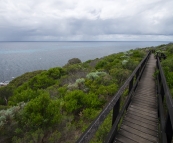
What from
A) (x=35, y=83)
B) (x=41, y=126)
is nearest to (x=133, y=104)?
(x=41, y=126)

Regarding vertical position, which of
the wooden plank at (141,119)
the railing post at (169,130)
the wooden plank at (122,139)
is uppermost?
the railing post at (169,130)

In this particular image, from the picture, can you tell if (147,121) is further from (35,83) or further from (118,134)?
(35,83)

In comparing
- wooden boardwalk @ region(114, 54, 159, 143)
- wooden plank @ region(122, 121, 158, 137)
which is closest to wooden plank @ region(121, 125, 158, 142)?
wooden boardwalk @ region(114, 54, 159, 143)

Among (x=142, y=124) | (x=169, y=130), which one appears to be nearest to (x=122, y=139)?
(x=142, y=124)

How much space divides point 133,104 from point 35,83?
32.1ft

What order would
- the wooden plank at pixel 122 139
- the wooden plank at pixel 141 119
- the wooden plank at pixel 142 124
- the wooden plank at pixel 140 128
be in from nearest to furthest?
the wooden plank at pixel 122 139 < the wooden plank at pixel 140 128 < the wooden plank at pixel 142 124 < the wooden plank at pixel 141 119

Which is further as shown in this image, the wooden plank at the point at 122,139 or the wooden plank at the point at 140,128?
the wooden plank at the point at 140,128

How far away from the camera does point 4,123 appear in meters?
3.86

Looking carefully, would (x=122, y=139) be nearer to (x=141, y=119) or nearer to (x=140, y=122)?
(x=140, y=122)

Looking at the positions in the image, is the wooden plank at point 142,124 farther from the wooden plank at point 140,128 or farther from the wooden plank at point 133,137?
the wooden plank at point 133,137

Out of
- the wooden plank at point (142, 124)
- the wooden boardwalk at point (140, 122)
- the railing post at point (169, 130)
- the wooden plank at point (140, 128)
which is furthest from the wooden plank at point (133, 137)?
the railing post at point (169, 130)

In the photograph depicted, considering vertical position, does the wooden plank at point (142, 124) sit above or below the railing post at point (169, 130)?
below

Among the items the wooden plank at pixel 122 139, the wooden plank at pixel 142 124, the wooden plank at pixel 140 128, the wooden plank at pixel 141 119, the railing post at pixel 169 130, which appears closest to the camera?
the railing post at pixel 169 130

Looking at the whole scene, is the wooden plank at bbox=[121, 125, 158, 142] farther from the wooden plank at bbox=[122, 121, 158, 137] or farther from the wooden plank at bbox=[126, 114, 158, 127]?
the wooden plank at bbox=[126, 114, 158, 127]
